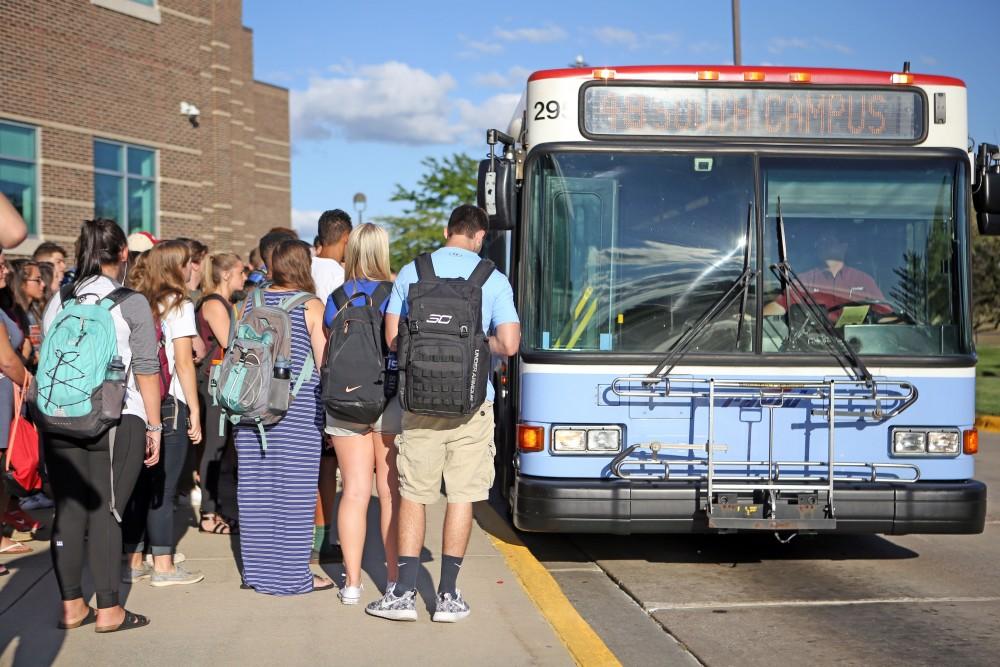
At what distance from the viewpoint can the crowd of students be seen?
5.16 metres

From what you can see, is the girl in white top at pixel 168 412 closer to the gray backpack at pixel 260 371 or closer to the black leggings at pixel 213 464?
the gray backpack at pixel 260 371

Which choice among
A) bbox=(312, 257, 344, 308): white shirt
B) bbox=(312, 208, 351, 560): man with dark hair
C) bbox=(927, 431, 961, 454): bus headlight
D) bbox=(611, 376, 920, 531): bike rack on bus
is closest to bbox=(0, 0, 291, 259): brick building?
bbox=(312, 257, 344, 308): white shirt

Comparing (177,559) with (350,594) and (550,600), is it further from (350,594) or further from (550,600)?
(550,600)

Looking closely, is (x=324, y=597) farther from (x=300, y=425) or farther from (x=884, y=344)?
(x=884, y=344)

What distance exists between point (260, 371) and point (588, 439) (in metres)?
1.96

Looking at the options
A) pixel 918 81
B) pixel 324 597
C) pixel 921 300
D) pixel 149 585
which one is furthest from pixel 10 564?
pixel 918 81

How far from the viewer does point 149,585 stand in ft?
20.3

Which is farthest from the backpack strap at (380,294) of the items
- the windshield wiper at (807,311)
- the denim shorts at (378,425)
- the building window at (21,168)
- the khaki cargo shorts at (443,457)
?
the building window at (21,168)

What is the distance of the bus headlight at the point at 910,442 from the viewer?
6.54 metres

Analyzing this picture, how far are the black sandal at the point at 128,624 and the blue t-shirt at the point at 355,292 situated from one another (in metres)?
1.69

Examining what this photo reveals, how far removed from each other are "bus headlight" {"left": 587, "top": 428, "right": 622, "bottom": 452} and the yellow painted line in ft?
2.63

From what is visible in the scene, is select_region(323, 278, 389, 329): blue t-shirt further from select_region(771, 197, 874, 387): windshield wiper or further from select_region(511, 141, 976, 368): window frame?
select_region(771, 197, 874, 387): windshield wiper

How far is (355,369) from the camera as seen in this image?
217 inches

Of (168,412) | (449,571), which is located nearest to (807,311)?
(449,571)
